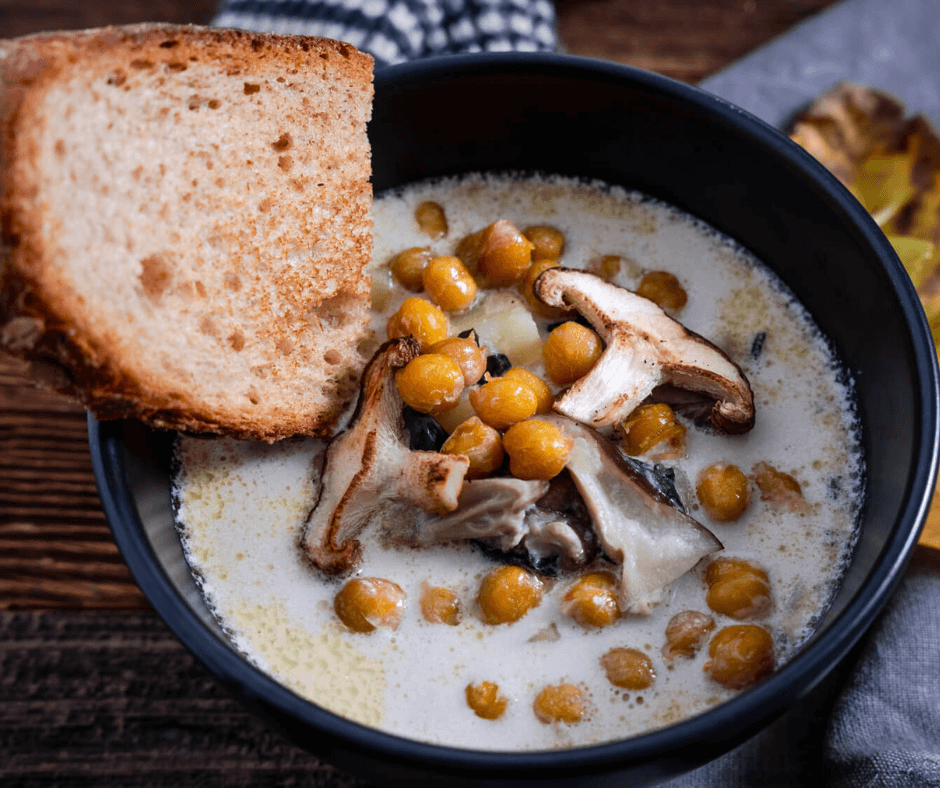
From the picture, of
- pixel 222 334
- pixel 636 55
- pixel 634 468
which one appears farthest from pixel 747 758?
pixel 636 55

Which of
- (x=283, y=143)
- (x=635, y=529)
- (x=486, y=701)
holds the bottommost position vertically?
(x=486, y=701)

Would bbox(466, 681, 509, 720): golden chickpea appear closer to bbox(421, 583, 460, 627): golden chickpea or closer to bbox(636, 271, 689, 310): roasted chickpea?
bbox(421, 583, 460, 627): golden chickpea

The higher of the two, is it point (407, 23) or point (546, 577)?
point (407, 23)

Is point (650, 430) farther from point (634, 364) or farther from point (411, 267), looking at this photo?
point (411, 267)

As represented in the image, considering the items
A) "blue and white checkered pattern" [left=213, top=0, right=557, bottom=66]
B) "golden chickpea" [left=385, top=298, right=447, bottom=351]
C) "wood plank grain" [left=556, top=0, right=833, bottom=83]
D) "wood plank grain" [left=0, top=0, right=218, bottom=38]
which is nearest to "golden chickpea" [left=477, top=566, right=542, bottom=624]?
"golden chickpea" [left=385, top=298, right=447, bottom=351]

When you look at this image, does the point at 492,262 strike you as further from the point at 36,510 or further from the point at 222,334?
the point at 36,510

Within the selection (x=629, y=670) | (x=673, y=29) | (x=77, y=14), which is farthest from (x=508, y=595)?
(x=77, y=14)
